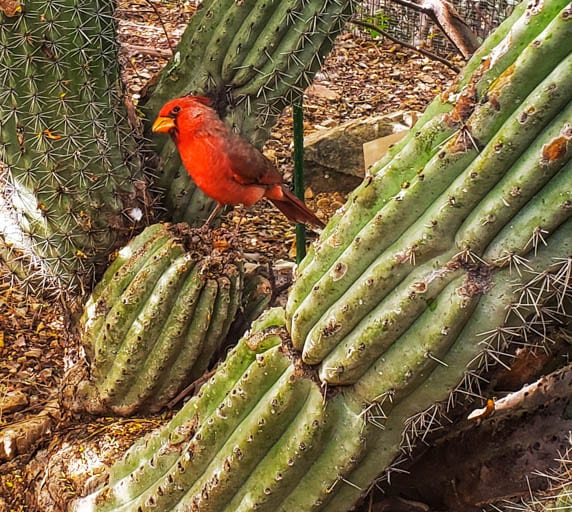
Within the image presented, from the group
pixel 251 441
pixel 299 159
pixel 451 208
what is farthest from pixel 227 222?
pixel 451 208

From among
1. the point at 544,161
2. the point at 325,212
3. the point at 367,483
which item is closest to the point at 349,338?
the point at 367,483

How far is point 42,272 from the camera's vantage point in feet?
8.16

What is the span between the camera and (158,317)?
2.19 metres

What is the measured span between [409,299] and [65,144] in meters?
1.22

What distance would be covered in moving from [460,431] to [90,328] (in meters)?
1.05

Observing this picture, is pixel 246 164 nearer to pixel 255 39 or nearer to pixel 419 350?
pixel 255 39

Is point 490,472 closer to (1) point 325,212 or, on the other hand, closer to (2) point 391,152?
(2) point 391,152

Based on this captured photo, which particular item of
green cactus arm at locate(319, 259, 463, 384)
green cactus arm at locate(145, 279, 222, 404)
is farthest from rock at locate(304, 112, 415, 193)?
green cactus arm at locate(319, 259, 463, 384)

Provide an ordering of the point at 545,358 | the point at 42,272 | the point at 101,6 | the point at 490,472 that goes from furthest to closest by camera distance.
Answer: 1. the point at 42,272
2. the point at 101,6
3. the point at 545,358
4. the point at 490,472

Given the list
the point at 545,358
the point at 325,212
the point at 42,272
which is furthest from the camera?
the point at 325,212

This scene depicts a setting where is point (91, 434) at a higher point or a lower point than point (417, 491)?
lower

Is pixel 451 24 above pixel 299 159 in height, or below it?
above

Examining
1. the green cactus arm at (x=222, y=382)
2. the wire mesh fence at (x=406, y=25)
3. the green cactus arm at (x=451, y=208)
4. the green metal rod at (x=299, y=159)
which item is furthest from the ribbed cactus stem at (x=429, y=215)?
the wire mesh fence at (x=406, y=25)

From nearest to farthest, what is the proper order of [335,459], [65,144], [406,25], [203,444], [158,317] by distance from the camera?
[335,459], [203,444], [158,317], [65,144], [406,25]
